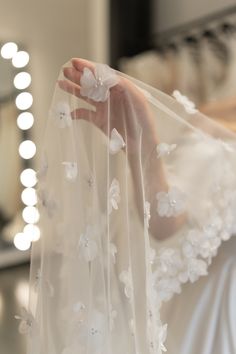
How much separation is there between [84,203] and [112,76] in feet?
0.68

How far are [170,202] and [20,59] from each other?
6.13 feet

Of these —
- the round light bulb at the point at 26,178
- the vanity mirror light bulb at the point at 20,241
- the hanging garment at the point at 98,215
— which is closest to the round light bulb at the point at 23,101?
the round light bulb at the point at 26,178

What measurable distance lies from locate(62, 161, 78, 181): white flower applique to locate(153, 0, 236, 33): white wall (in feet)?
5.18

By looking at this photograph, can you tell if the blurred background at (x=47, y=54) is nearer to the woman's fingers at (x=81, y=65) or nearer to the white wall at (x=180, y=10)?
the white wall at (x=180, y=10)

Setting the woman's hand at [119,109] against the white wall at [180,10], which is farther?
the white wall at [180,10]

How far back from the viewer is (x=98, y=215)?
2.52 feet

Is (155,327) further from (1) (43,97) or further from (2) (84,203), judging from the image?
(1) (43,97)

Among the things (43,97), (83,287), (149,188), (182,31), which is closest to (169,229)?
(149,188)

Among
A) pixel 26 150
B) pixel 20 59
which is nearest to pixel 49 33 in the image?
pixel 20 59

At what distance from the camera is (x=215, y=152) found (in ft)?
3.07

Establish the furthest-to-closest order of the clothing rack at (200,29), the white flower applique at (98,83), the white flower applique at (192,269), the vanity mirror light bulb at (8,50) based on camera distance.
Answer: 1. the vanity mirror light bulb at (8,50)
2. the clothing rack at (200,29)
3. the white flower applique at (192,269)
4. the white flower applique at (98,83)

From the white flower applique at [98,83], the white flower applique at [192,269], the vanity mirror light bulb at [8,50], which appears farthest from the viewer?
the vanity mirror light bulb at [8,50]

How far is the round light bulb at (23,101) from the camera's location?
246cm

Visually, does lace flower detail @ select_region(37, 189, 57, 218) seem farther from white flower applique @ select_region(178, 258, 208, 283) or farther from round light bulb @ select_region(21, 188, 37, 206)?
round light bulb @ select_region(21, 188, 37, 206)
